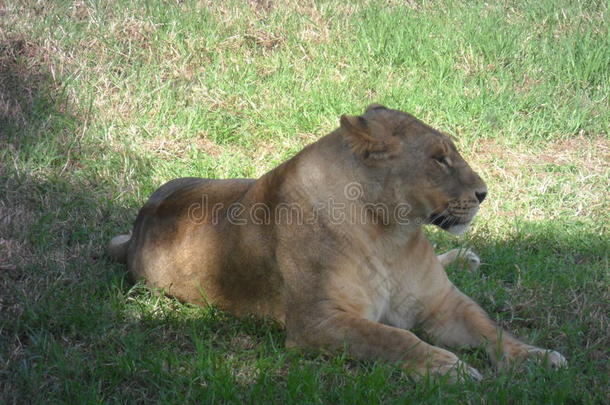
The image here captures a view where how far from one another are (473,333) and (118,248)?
176 centimetres

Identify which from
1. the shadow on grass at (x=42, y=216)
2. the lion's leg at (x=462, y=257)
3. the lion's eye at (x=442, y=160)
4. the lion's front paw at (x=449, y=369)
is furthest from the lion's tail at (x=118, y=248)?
the lion's front paw at (x=449, y=369)

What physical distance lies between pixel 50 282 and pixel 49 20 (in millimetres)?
2779

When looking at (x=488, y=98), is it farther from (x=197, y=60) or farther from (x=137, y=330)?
(x=137, y=330)

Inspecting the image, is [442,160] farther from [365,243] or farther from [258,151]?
[258,151]

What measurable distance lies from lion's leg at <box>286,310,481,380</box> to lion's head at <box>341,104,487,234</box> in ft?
1.54

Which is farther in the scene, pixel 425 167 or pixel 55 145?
pixel 55 145

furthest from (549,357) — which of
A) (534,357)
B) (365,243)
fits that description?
(365,243)

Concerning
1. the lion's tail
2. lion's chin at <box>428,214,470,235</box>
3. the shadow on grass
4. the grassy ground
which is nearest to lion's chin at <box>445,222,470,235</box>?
lion's chin at <box>428,214,470,235</box>

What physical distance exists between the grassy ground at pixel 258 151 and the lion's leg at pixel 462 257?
0.26 feet

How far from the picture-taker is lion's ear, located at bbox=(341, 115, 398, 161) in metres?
3.41

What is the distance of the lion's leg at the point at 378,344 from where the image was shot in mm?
3061

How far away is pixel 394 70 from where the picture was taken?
20.5ft

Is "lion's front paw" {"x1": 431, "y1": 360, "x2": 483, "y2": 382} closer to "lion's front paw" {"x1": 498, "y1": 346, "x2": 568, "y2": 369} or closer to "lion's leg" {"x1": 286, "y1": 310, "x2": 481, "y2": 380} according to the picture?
"lion's leg" {"x1": 286, "y1": 310, "x2": 481, "y2": 380}

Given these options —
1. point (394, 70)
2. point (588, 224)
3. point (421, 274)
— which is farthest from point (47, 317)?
point (394, 70)
